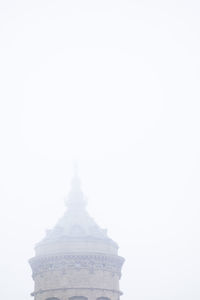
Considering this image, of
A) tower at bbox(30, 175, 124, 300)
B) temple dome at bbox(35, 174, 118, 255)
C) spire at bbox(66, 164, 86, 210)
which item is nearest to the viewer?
tower at bbox(30, 175, 124, 300)

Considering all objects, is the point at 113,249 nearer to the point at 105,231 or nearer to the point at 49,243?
the point at 105,231

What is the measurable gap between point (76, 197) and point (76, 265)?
8.73 metres

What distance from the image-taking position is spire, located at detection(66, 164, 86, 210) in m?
50.9

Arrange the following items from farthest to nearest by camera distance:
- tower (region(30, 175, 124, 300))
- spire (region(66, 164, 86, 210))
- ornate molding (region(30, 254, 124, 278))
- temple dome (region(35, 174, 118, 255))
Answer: spire (region(66, 164, 86, 210)) < temple dome (region(35, 174, 118, 255)) < ornate molding (region(30, 254, 124, 278)) < tower (region(30, 175, 124, 300))

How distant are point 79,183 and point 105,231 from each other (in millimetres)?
7205

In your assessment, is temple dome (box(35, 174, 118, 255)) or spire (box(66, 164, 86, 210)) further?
spire (box(66, 164, 86, 210))

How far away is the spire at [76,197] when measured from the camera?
50.9 meters

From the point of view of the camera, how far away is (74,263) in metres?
44.7

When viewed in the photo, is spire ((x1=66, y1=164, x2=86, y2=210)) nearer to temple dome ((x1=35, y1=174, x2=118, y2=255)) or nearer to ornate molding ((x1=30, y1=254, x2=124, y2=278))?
temple dome ((x1=35, y1=174, x2=118, y2=255))

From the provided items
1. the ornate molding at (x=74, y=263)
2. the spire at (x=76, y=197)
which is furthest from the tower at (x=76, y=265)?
the spire at (x=76, y=197)

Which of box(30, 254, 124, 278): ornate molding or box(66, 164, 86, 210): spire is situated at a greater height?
box(66, 164, 86, 210): spire

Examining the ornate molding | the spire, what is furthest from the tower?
the spire

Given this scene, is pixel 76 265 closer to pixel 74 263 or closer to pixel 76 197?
pixel 74 263

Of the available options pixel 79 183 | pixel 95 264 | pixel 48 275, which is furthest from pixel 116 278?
pixel 79 183
